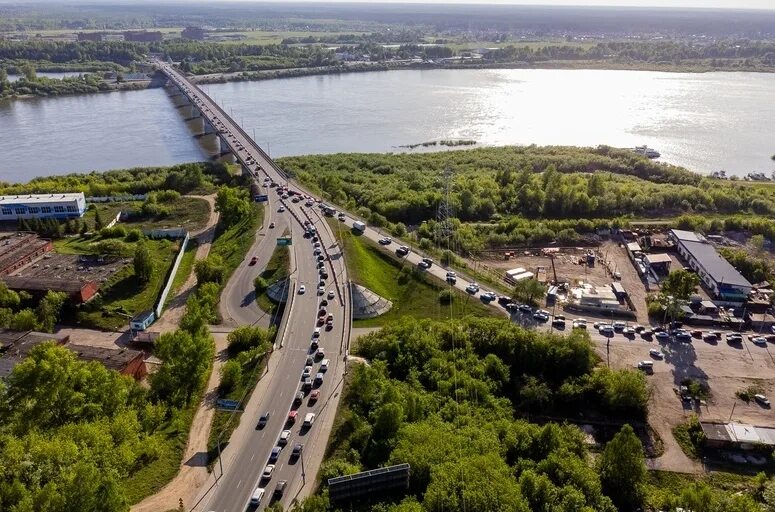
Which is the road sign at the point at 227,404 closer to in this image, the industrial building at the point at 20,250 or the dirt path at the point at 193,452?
the dirt path at the point at 193,452

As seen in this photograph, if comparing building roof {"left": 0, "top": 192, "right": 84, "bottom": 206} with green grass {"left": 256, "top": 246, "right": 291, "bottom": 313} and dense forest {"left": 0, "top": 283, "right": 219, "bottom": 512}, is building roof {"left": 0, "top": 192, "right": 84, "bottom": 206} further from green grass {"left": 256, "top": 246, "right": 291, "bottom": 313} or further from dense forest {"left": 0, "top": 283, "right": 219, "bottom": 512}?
dense forest {"left": 0, "top": 283, "right": 219, "bottom": 512}

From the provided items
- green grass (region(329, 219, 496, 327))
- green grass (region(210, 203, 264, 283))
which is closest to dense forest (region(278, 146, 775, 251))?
green grass (region(329, 219, 496, 327))

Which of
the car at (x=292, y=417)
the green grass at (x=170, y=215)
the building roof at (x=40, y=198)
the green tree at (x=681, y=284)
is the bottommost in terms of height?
the green grass at (x=170, y=215)

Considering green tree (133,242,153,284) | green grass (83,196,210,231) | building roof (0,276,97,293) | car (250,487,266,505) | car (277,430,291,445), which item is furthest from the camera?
green grass (83,196,210,231)

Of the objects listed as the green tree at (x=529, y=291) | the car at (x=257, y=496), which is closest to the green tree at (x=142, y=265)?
the car at (x=257, y=496)

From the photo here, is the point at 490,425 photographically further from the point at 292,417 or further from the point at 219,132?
the point at 219,132
